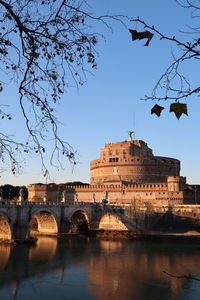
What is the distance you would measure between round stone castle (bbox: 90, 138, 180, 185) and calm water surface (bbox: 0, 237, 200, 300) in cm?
3118

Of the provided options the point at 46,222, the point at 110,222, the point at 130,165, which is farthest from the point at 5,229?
the point at 130,165

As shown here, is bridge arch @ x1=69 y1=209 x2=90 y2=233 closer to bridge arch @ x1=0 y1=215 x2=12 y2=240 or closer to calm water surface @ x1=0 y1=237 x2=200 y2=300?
calm water surface @ x1=0 y1=237 x2=200 y2=300

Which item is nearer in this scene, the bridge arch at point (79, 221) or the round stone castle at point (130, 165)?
the bridge arch at point (79, 221)

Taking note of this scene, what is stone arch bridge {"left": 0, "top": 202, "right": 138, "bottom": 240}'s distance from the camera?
118 ft

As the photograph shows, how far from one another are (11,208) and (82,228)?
39.2 feet

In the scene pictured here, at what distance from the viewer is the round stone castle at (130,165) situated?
66.3m

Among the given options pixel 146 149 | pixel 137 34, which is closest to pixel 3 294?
pixel 137 34

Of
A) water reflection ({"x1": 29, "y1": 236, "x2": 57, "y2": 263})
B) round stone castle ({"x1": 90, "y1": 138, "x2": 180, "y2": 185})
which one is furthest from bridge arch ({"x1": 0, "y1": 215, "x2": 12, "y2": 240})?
round stone castle ({"x1": 90, "y1": 138, "x2": 180, "y2": 185})

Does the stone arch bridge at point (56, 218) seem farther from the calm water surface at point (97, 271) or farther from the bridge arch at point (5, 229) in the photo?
the calm water surface at point (97, 271)

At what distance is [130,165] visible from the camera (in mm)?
66938

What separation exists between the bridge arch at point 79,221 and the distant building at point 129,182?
21.7 ft

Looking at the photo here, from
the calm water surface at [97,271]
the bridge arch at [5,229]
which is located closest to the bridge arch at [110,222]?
the calm water surface at [97,271]

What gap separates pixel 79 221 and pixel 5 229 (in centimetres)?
1295

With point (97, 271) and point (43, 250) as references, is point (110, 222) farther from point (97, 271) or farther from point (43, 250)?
point (97, 271)
